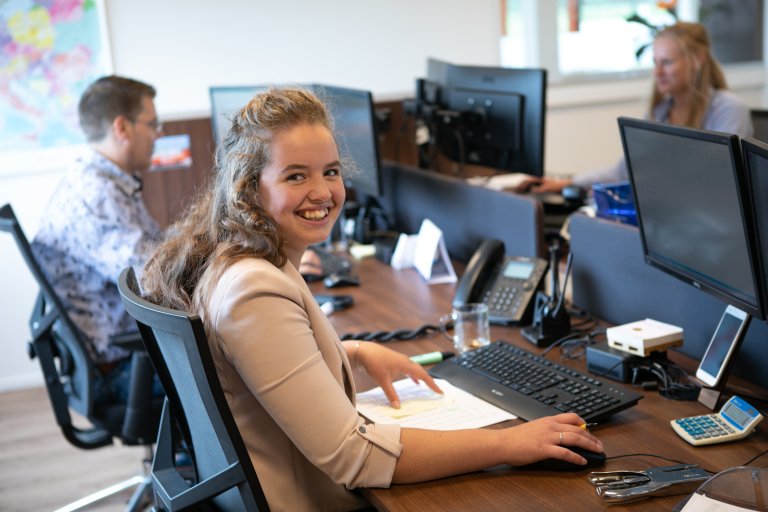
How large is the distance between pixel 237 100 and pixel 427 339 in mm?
1526

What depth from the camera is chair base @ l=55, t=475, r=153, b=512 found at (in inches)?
106

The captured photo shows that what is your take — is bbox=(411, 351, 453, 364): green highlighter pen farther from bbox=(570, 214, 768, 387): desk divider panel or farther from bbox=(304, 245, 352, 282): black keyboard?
bbox=(304, 245, 352, 282): black keyboard

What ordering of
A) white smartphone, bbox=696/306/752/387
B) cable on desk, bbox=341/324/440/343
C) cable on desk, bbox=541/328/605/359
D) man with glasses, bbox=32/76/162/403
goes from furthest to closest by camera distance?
man with glasses, bbox=32/76/162/403
cable on desk, bbox=341/324/440/343
cable on desk, bbox=541/328/605/359
white smartphone, bbox=696/306/752/387

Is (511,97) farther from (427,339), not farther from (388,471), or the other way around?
(388,471)

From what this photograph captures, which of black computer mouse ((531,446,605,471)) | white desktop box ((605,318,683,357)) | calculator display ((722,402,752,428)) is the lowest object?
black computer mouse ((531,446,605,471))

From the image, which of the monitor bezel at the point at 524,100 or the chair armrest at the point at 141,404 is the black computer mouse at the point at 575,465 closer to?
the chair armrest at the point at 141,404

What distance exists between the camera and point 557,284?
2.03 m

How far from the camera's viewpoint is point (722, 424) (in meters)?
1.46

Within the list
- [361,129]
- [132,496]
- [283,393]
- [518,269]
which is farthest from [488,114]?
[283,393]

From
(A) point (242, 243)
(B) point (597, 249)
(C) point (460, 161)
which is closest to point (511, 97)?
(C) point (460, 161)

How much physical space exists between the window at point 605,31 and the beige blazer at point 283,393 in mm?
3921

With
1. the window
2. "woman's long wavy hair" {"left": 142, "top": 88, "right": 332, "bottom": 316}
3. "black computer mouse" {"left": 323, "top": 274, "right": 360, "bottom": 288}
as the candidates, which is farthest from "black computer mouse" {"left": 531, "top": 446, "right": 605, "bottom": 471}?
the window

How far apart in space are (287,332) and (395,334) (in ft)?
2.77

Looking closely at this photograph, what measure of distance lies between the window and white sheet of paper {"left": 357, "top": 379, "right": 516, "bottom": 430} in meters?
3.57
